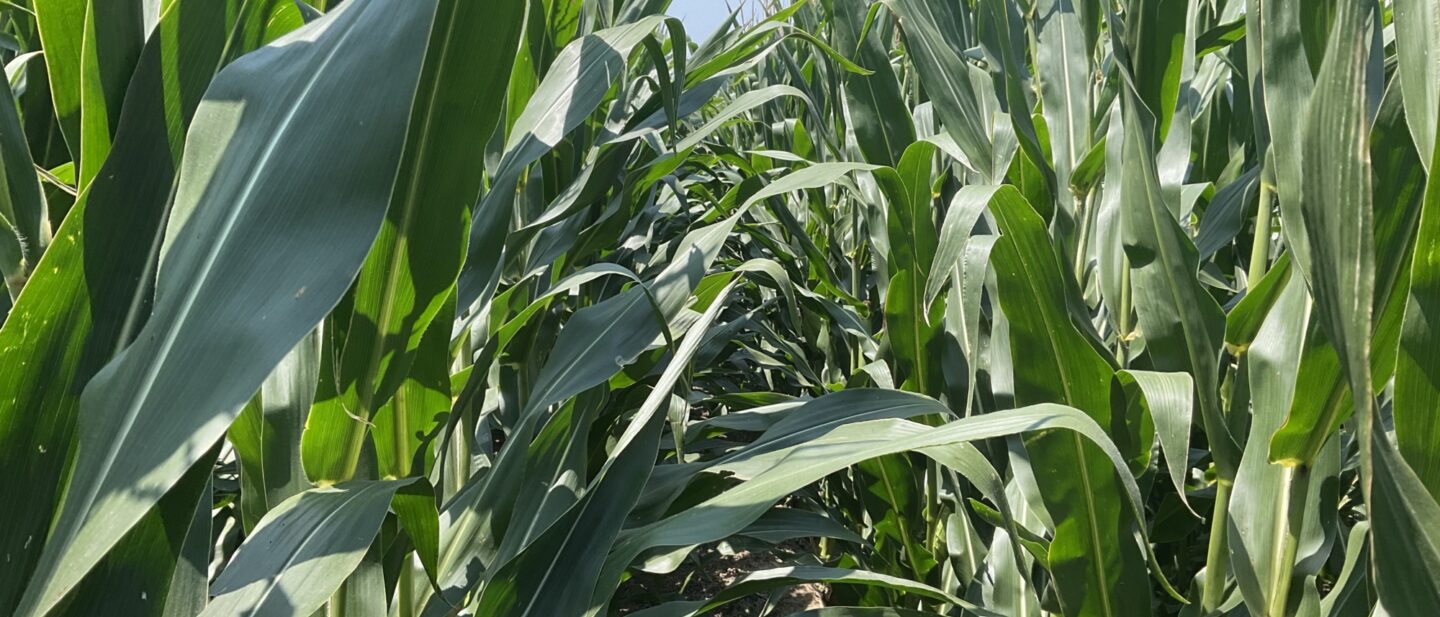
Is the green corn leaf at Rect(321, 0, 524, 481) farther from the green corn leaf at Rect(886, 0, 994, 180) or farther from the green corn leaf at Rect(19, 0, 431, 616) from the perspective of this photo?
the green corn leaf at Rect(886, 0, 994, 180)

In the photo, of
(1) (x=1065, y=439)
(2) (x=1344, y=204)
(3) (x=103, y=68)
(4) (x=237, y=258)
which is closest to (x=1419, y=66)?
(2) (x=1344, y=204)

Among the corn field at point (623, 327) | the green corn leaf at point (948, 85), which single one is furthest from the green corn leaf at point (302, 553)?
the green corn leaf at point (948, 85)

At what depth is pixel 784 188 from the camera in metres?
0.77

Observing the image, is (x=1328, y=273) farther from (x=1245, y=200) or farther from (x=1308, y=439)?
(x=1245, y=200)

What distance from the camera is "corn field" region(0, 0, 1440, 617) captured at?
35 cm

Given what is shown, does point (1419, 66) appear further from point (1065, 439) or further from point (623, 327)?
point (623, 327)

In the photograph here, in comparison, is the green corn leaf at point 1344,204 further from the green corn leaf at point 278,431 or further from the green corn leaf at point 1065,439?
the green corn leaf at point 278,431

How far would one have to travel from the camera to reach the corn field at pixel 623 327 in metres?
0.35

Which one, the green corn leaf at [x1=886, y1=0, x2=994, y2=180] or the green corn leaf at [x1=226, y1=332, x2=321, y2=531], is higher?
the green corn leaf at [x1=886, y1=0, x2=994, y2=180]

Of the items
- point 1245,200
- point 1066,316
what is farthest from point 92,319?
point 1245,200

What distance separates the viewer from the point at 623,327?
76 centimetres

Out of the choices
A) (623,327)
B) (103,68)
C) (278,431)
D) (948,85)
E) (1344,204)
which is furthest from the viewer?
(948,85)

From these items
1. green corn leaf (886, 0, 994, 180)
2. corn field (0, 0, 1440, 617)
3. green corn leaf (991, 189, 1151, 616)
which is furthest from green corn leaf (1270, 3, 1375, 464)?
green corn leaf (886, 0, 994, 180)

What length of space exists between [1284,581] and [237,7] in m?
0.71
